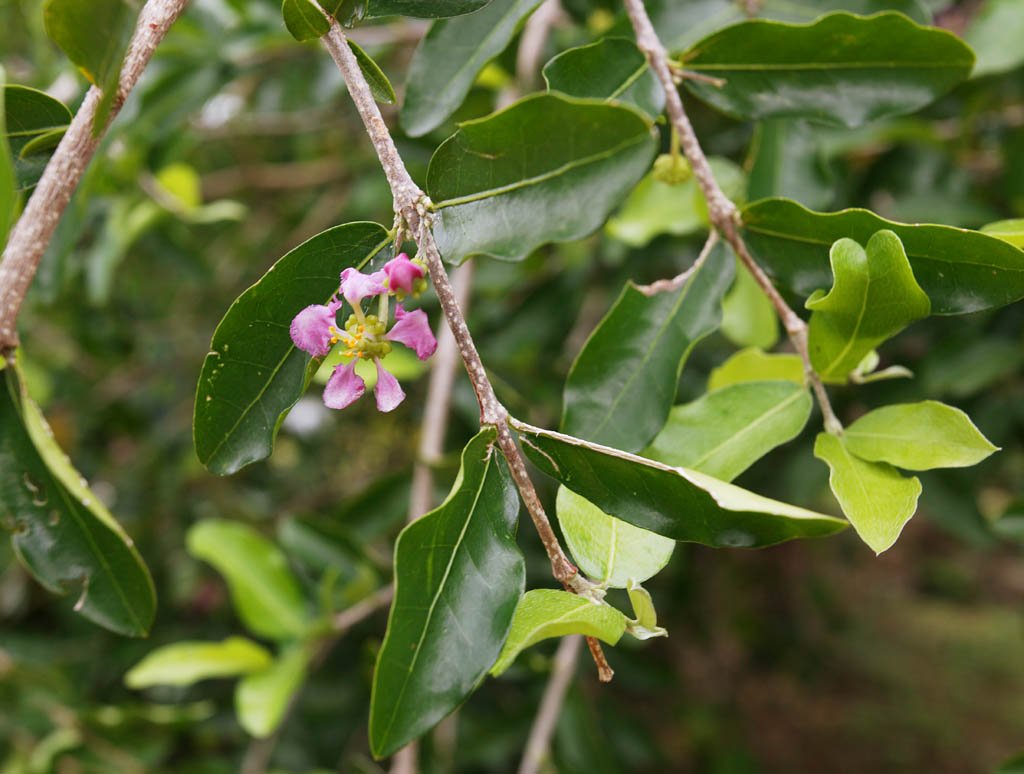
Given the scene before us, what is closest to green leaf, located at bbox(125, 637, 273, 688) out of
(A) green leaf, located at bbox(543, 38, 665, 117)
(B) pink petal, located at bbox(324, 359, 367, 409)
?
(B) pink petal, located at bbox(324, 359, 367, 409)

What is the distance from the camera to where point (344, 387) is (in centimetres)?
63

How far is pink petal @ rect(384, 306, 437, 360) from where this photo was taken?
603mm

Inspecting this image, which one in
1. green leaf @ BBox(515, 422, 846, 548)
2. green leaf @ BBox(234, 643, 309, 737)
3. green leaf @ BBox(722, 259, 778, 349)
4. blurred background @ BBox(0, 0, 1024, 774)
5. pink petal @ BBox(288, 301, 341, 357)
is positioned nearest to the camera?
green leaf @ BBox(515, 422, 846, 548)

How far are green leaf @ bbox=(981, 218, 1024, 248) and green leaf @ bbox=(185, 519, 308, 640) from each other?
1073mm

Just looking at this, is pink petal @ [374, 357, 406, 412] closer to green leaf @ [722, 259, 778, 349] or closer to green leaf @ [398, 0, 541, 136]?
green leaf @ [398, 0, 541, 136]

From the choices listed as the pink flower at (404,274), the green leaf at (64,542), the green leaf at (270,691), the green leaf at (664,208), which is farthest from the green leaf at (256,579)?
the pink flower at (404,274)

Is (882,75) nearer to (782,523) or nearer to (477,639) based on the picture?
(782,523)

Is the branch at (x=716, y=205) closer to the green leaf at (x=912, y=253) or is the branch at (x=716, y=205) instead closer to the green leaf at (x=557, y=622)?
the green leaf at (x=912, y=253)

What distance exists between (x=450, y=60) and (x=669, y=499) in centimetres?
49

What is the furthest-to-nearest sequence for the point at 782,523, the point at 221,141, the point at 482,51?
the point at 221,141, the point at 482,51, the point at 782,523

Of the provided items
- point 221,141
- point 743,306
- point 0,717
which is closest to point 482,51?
point 743,306

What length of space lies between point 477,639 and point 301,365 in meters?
0.24

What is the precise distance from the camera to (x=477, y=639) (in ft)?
1.67

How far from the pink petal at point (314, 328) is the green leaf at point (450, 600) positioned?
0.45 feet
